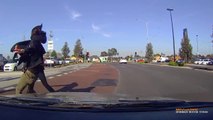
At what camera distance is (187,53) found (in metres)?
93.7

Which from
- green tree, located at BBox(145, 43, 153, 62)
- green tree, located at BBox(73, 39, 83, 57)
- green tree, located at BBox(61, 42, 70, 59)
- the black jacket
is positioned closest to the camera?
the black jacket

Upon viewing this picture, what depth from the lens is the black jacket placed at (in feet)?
27.6

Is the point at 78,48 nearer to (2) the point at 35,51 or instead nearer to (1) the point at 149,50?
(1) the point at 149,50

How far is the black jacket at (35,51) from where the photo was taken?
27.6ft

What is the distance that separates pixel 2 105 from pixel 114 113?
1.11 metres

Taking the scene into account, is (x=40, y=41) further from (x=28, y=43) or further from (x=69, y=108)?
(x=69, y=108)

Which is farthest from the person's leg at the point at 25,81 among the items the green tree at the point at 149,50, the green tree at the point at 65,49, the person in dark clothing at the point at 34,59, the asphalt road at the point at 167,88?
the green tree at the point at 65,49

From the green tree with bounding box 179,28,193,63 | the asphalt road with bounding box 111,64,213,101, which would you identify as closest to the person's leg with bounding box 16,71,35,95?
the asphalt road with bounding box 111,64,213,101

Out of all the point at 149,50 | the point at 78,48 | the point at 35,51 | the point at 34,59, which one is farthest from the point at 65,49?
the point at 35,51

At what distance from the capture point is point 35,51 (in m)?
8.48

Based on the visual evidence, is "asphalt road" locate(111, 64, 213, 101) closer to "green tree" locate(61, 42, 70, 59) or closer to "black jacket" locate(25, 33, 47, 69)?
"black jacket" locate(25, 33, 47, 69)

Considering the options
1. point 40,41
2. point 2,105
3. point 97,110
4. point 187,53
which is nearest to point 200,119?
point 97,110

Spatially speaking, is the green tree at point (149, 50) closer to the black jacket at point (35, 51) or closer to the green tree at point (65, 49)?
the green tree at point (65, 49)

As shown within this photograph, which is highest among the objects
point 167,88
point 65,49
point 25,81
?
point 65,49
